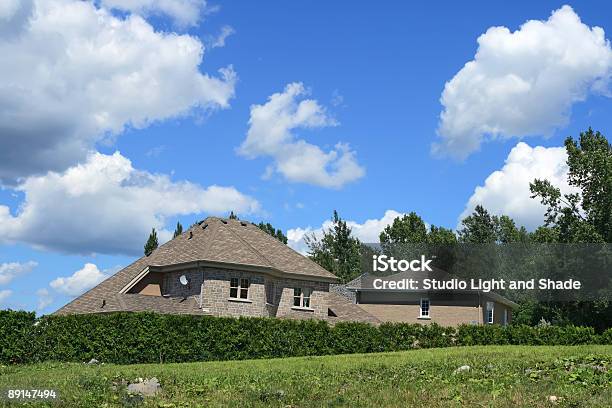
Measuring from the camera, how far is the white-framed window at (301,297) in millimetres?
45969

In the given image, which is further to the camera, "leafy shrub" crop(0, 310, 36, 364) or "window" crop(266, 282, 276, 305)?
"window" crop(266, 282, 276, 305)

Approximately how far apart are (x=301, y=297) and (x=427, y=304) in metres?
16.4

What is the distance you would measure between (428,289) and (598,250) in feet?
46.5

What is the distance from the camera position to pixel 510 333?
124 ft

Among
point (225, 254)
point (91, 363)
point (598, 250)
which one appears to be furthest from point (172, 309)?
point (598, 250)

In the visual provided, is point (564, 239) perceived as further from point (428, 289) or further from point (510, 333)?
point (510, 333)

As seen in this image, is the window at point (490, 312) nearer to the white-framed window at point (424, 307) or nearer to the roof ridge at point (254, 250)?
the white-framed window at point (424, 307)

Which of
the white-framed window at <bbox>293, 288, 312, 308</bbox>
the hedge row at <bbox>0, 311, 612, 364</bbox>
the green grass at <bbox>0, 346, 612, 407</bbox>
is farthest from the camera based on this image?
the white-framed window at <bbox>293, 288, 312, 308</bbox>

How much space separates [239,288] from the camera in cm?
4222

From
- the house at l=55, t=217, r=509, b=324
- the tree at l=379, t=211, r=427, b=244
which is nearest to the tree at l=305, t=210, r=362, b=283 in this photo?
the tree at l=379, t=211, r=427, b=244

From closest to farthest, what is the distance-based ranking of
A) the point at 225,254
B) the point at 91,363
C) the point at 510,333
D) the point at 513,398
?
the point at 513,398 < the point at 91,363 < the point at 510,333 < the point at 225,254

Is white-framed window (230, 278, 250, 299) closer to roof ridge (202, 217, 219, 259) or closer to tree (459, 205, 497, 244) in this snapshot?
roof ridge (202, 217, 219, 259)

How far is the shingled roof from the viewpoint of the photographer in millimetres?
40125

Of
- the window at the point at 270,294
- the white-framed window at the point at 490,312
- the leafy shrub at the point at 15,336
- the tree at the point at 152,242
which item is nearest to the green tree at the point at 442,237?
the white-framed window at the point at 490,312
